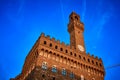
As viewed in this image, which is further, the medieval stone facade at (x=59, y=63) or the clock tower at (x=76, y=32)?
the clock tower at (x=76, y=32)

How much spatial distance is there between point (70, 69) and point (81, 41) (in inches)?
468

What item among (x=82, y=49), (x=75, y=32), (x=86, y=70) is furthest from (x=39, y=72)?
Result: (x=75, y=32)

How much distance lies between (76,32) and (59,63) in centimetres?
1451

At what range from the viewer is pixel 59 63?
111 feet

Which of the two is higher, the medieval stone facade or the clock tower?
the clock tower

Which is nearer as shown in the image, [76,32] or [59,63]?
[59,63]

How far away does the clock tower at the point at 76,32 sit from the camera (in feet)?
139

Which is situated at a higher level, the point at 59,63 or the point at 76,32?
the point at 76,32

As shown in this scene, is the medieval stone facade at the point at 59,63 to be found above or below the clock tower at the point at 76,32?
below

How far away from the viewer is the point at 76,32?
45.5 m

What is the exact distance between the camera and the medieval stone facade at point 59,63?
31.4 metres

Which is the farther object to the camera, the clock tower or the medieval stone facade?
the clock tower

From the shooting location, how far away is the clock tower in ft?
139

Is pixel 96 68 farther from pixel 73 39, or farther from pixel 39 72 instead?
pixel 39 72
